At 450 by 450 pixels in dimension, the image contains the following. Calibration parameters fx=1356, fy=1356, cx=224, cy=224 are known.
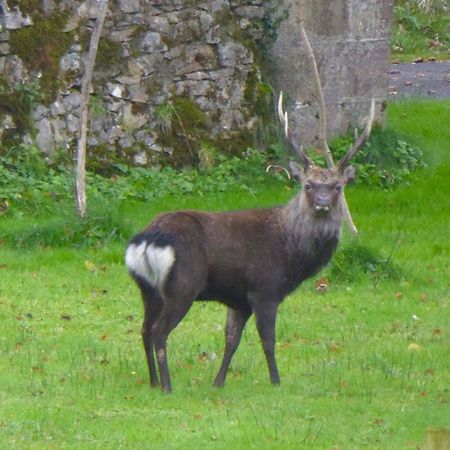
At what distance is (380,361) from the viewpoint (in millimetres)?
9148

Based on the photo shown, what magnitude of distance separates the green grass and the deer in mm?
359

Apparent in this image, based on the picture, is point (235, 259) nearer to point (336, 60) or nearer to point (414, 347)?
point (414, 347)

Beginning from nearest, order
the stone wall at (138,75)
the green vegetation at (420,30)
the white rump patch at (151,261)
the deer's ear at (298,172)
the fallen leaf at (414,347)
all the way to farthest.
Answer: the white rump patch at (151,261) → the deer's ear at (298,172) → the fallen leaf at (414,347) → the stone wall at (138,75) → the green vegetation at (420,30)

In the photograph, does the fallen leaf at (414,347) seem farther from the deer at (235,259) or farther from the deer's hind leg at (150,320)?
the deer's hind leg at (150,320)

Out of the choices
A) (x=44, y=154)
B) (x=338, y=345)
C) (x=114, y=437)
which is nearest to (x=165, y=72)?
(x=44, y=154)

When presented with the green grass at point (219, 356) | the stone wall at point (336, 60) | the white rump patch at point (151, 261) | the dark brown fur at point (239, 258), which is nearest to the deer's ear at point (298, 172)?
the dark brown fur at point (239, 258)

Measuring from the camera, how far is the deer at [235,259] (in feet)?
27.1

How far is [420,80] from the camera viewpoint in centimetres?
2234

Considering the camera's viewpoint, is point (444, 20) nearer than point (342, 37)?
No

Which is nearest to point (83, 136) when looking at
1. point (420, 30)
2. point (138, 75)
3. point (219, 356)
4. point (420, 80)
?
point (138, 75)

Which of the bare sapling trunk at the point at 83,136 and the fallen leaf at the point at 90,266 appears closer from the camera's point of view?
the fallen leaf at the point at 90,266

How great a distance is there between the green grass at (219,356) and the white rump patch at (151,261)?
708 millimetres

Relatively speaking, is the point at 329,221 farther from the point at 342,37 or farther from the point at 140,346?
the point at 342,37

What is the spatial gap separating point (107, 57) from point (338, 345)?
20.1 feet
